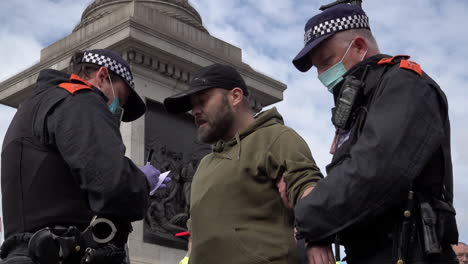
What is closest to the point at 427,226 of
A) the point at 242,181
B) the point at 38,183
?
the point at 242,181

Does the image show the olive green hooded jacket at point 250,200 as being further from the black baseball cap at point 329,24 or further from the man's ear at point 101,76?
the man's ear at point 101,76

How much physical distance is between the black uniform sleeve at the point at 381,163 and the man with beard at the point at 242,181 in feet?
1.55

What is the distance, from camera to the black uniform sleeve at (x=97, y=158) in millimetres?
4258

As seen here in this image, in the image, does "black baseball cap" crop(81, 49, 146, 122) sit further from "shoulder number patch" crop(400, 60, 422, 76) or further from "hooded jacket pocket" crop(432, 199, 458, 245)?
"hooded jacket pocket" crop(432, 199, 458, 245)

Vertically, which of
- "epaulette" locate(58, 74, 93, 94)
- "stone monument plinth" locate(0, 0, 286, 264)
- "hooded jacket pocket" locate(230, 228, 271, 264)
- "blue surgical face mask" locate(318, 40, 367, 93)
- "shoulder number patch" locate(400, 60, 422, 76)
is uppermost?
"stone monument plinth" locate(0, 0, 286, 264)

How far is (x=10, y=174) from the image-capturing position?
4.48 meters

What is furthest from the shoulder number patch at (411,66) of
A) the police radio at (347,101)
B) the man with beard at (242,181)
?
the man with beard at (242,181)

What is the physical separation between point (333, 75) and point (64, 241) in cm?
151

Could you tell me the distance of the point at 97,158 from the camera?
428cm

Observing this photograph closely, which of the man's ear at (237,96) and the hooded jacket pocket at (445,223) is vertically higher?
the man's ear at (237,96)

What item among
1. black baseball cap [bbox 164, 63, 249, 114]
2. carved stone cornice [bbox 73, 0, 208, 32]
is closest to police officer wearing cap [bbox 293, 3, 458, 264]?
black baseball cap [bbox 164, 63, 249, 114]

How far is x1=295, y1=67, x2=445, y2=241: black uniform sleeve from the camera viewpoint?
348cm

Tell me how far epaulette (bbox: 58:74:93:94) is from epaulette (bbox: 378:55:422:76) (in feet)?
5.26

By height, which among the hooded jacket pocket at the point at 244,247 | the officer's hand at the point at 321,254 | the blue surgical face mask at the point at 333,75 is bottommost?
the officer's hand at the point at 321,254
